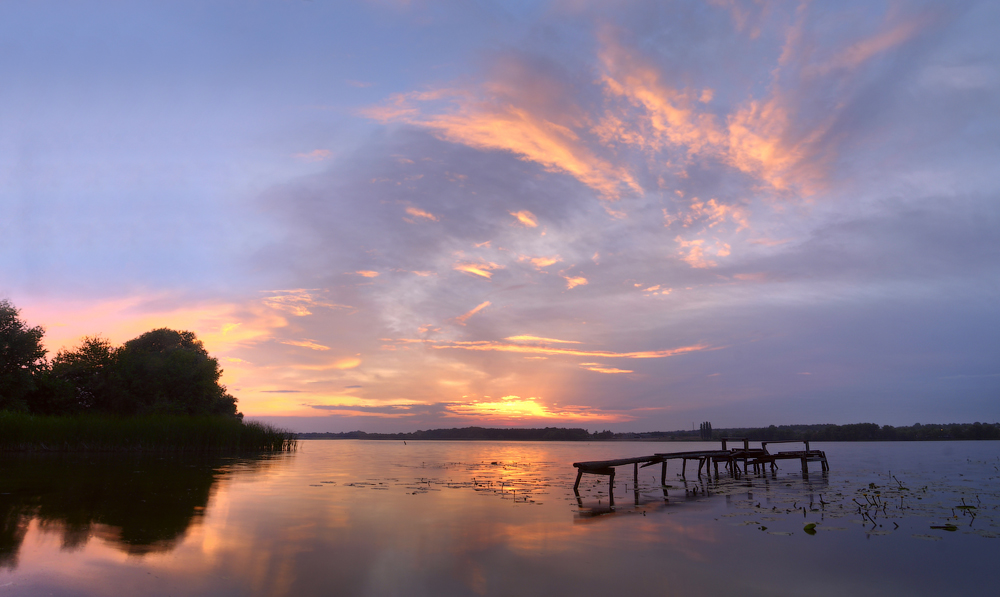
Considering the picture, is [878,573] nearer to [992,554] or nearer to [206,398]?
[992,554]

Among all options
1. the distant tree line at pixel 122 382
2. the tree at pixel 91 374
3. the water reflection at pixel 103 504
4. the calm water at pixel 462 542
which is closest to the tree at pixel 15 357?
the distant tree line at pixel 122 382

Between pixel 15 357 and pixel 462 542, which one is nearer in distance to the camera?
pixel 462 542

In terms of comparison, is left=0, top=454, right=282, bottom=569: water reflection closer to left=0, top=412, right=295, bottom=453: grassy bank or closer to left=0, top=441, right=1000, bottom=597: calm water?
left=0, top=441, right=1000, bottom=597: calm water

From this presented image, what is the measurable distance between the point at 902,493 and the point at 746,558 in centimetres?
1942

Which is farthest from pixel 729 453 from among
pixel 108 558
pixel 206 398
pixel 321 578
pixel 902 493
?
pixel 206 398

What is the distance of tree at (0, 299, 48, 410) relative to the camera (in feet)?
157

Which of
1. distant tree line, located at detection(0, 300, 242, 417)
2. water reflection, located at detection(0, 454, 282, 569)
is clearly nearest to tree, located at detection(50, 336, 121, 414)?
distant tree line, located at detection(0, 300, 242, 417)

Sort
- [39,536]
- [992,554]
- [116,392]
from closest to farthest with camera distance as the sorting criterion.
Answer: [39,536], [992,554], [116,392]

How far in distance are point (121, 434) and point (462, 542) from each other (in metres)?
42.8

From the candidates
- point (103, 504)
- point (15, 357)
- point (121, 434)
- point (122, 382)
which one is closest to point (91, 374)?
point (122, 382)

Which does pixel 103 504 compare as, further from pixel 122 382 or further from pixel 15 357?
pixel 122 382

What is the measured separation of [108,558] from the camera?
10.1 meters

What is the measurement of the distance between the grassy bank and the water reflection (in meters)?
13.9

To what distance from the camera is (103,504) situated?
637 inches
